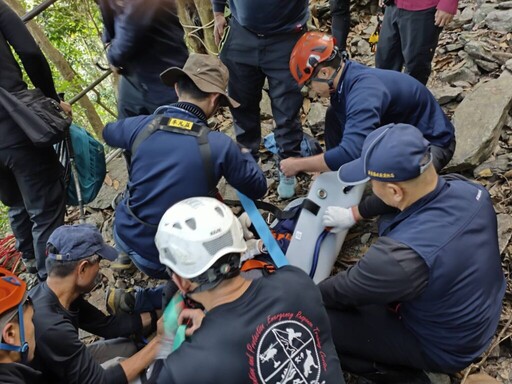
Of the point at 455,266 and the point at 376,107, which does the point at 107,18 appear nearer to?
the point at 376,107

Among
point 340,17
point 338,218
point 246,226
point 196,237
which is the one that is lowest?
point 246,226

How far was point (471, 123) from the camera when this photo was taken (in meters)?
4.43

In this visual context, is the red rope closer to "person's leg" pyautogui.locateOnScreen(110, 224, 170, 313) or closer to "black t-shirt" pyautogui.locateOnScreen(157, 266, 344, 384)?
"person's leg" pyautogui.locateOnScreen(110, 224, 170, 313)

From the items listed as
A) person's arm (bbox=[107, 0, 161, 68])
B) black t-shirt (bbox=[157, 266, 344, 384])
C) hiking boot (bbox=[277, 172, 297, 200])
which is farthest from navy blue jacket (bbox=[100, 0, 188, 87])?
black t-shirt (bbox=[157, 266, 344, 384])

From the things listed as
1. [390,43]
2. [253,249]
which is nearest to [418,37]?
[390,43]

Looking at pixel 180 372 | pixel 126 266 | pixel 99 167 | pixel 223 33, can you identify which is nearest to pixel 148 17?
pixel 223 33

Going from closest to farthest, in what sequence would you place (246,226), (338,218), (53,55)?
(338,218) < (246,226) < (53,55)

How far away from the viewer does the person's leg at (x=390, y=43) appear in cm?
449

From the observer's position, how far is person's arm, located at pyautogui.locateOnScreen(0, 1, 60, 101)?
3.18 meters

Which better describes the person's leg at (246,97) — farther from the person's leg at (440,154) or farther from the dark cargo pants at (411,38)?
the person's leg at (440,154)

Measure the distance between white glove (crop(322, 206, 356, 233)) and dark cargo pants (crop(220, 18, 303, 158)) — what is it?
3.45 ft

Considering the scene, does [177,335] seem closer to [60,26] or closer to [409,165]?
[409,165]

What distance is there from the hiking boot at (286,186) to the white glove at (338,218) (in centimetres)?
104

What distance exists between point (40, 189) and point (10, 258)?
187 centimetres
